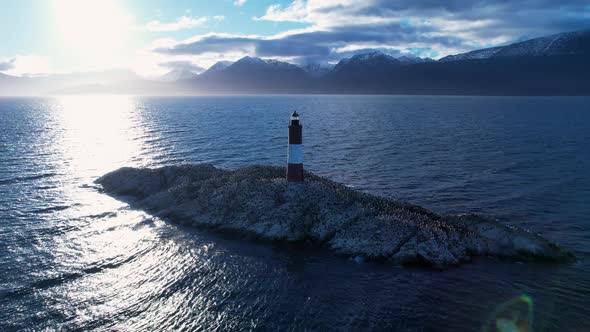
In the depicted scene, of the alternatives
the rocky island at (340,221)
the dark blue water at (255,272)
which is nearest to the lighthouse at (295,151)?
the rocky island at (340,221)

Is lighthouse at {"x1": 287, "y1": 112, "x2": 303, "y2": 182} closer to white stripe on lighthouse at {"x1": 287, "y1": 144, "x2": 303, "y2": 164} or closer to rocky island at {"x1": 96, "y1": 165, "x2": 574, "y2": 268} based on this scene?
white stripe on lighthouse at {"x1": 287, "y1": 144, "x2": 303, "y2": 164}

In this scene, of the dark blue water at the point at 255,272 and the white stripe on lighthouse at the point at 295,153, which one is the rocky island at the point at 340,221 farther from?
the white stripe on lighthouse at the point at 295,153

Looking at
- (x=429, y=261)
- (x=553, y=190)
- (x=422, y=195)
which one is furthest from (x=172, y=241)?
(x=553, y=190)

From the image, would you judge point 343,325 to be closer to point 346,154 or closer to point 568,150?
point 346,154

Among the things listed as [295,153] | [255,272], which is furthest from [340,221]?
[255,272]

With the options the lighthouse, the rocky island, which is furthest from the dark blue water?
the lighthouse

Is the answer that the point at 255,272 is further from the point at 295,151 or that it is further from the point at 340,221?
the point at 295,151
